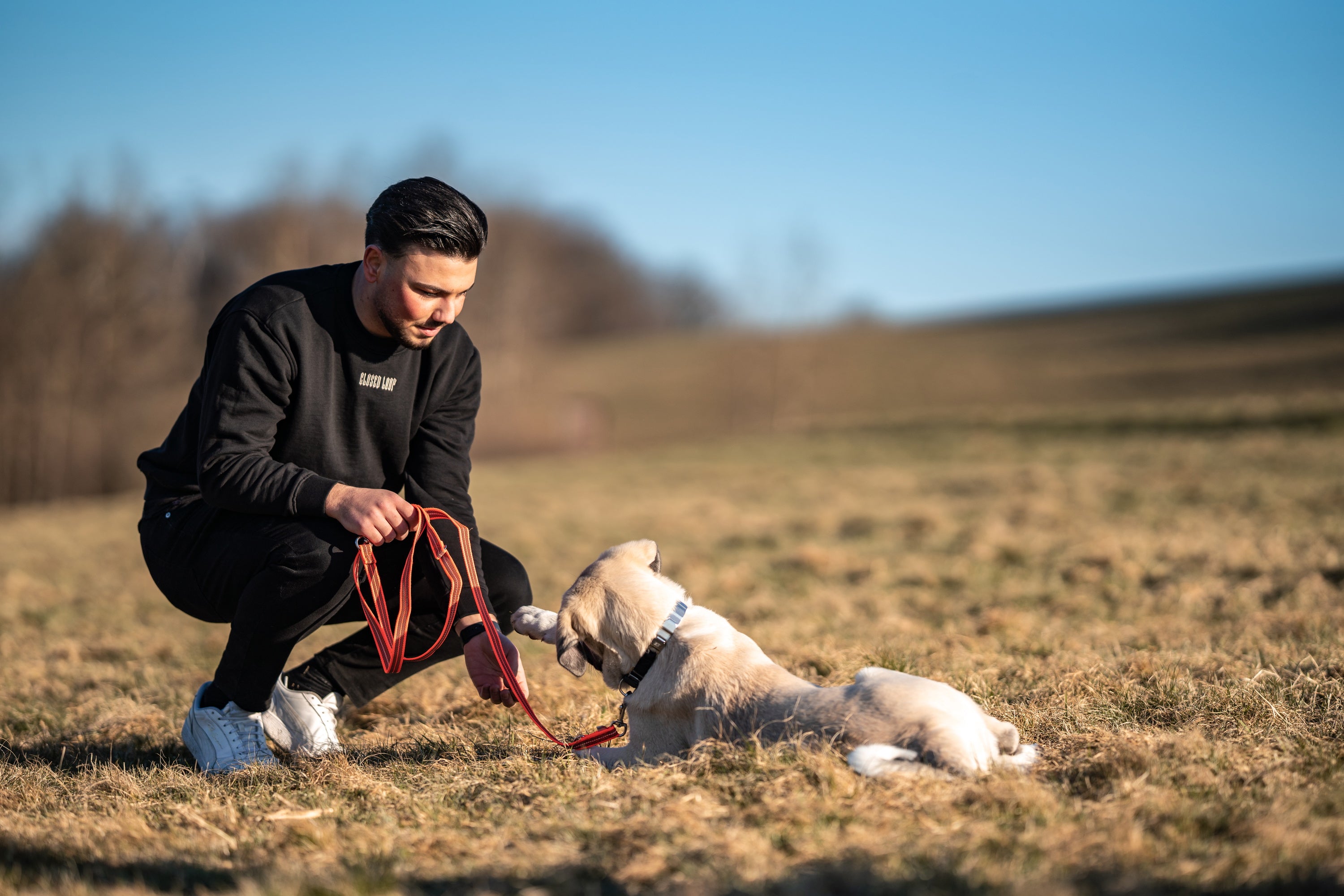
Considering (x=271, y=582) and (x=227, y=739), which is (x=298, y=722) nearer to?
(x=227, y=739)

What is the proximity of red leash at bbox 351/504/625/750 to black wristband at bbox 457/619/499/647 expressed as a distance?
4cm

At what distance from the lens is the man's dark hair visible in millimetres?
3623

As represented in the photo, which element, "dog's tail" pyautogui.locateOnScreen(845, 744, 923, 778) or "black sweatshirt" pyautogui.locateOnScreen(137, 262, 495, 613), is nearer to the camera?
"dog's tail" pyautogui.locateOnScreen(845, 744, 923, 778)

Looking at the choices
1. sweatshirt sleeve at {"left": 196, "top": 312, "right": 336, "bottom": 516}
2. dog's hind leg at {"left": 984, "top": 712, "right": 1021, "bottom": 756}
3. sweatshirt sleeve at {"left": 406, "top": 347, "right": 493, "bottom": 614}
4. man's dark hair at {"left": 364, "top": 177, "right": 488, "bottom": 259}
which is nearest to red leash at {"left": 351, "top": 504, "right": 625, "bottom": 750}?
sweatshirt sleeve at {"left": 406, "top": 347, "right": 493, "bottom": 614}

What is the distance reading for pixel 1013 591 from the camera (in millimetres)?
7750

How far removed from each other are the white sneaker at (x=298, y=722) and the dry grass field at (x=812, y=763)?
200 mm

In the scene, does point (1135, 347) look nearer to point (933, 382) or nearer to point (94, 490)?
point (933, 382)

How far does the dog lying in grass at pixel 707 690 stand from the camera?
3.14 metres

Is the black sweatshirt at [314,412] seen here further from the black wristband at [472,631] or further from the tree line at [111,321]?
the tree line at [111,321]

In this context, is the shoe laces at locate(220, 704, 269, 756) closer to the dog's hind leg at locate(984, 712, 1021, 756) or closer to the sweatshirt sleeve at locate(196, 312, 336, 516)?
the sweatshirt sleeve at locate(196, 312, 336, 516)

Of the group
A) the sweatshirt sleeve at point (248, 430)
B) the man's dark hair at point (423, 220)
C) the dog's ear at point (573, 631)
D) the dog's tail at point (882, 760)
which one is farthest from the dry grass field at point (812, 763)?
the man's dark hair at point (423, 220)

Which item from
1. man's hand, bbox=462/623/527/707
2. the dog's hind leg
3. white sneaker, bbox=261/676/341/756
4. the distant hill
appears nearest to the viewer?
the dog's hind leg

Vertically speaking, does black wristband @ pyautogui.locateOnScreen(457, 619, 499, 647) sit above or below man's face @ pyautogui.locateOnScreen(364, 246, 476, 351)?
below

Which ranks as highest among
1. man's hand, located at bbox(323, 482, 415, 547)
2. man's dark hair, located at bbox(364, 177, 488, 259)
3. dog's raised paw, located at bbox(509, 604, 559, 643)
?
man's dark hair, located at bbox(364, 177, 488, 259)
